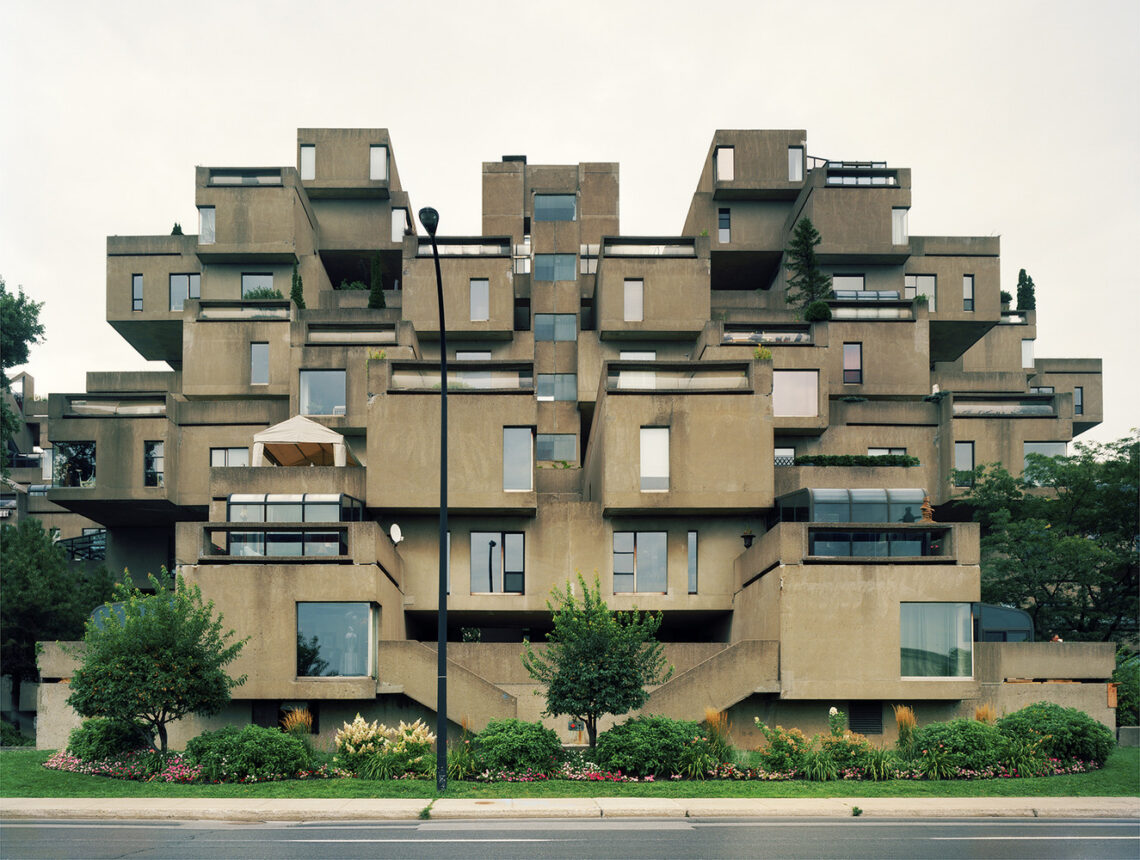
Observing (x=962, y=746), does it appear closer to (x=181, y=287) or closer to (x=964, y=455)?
(x=964, y=455)

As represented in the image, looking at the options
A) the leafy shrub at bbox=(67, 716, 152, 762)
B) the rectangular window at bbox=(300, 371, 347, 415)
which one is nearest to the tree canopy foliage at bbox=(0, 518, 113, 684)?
the rectangular window at bbox=(300, 371, 347, 415)

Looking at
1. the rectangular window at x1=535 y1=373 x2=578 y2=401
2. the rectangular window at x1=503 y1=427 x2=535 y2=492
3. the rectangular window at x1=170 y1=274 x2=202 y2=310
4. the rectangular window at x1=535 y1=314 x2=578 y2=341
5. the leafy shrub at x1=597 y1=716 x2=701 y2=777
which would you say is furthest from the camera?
the rectangular window at x1=170 y1=274 x2=202 y2=310

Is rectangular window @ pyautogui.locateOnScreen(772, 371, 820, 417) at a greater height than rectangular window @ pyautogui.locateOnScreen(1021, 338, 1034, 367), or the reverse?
rectangular window @ pyautogui.locateOnScreen(1021, 338, 1034, 367)

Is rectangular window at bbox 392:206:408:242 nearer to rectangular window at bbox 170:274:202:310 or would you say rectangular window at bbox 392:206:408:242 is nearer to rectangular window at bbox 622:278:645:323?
rectangular window at bbox 170:274:202:310

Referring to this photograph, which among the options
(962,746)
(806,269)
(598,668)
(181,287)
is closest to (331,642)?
(598,668)

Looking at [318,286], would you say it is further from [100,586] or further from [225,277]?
[100,586]

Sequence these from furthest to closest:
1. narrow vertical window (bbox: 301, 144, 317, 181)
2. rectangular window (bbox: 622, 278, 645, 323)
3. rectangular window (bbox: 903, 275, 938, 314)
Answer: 1. narrow vertical window (bbox: 301, 144, 317, 181)
2. rectangular window (bbox: 903, 275, 938, 314)
3. rectangular window (bbox: 622, 278, 645, 323)

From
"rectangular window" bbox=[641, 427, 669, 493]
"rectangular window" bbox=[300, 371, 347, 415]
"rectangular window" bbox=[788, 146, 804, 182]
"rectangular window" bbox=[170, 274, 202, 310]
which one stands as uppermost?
"rectangular window" bbox=[788, 146, 804, 182]

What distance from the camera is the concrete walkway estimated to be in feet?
63.1

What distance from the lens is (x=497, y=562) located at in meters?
37.5

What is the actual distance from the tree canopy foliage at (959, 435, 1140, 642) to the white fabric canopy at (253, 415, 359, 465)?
960 inches

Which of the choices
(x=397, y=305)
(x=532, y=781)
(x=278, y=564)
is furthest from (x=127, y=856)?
(x=397, y=305)

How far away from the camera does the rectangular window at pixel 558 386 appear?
50531 millimetres

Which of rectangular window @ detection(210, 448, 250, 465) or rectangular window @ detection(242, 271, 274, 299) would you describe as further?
rectangular window @ detection(242, 271, 274, 299)
